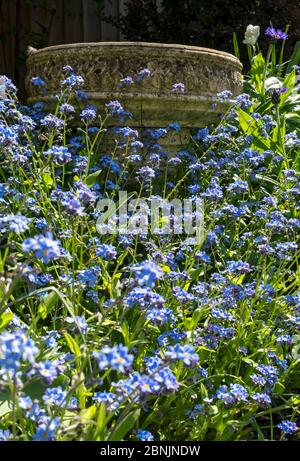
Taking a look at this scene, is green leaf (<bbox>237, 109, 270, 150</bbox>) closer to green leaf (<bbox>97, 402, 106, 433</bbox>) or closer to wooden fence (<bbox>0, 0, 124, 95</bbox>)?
green leaf (<bbox>97, 402, 106, 433</bbox>)

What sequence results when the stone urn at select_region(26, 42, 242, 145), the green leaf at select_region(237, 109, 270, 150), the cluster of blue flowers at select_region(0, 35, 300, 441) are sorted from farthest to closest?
the green leaf at select_region(237, 109, 270, 150) < the stone urn at select_region(26, 42, 242, 145) < the cluster of blue flowers at select_region(0, 35, 300, 441)

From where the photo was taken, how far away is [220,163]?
9.85 feet

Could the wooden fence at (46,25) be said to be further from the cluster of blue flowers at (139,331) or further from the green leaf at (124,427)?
the green leaf at (124,427)

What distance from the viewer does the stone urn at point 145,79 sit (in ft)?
10.2

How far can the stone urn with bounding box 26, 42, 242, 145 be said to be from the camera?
3.12m

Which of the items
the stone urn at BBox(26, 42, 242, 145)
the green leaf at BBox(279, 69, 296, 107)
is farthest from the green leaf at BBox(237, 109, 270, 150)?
the green leaf at BBox(279, 69, 296, 107)

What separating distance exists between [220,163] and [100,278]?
3.26 feet

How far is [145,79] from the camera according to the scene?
3.12m

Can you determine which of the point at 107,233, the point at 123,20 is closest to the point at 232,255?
the point at 107,233

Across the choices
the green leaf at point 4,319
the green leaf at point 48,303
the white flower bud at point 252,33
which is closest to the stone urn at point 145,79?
the white flower bud at point 252,33

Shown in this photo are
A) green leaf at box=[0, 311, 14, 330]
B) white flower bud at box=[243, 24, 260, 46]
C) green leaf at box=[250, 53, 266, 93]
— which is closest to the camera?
green leaf at box=[0, 311, 14, 330]

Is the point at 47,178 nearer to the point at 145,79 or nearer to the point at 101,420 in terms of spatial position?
the point at 145,79

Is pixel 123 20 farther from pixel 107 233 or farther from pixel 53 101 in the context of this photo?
pixel 107 233

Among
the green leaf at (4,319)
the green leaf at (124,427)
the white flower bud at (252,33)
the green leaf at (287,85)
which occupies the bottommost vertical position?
the green leaf at (124,427)
